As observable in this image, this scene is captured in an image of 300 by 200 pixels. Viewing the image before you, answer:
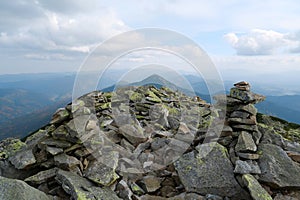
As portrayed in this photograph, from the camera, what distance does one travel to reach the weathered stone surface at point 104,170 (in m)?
10.7

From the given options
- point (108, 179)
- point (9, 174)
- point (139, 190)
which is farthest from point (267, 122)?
point (9, 174)

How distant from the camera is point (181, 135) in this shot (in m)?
14.9

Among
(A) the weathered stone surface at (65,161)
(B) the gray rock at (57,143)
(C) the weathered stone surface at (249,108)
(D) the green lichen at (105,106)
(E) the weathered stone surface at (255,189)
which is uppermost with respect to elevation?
(C) the weathered stone surface at (249,108)

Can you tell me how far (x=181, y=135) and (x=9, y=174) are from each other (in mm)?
9885

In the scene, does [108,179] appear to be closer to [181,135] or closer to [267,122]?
[181,135]

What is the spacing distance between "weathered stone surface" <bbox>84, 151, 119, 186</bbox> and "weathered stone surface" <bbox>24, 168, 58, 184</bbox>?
1.64 m

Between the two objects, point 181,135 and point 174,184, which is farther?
point 181,135

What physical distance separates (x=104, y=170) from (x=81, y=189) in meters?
1.51

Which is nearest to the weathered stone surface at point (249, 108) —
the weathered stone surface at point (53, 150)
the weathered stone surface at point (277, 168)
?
the weathered stone surface at point (277, 168)

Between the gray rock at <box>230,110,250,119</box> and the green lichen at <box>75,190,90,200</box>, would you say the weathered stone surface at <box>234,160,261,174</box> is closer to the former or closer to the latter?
the gray rock at <box>230,110,250,119</box>

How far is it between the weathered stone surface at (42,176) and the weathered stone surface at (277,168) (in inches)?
395

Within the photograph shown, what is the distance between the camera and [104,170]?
11242 mm

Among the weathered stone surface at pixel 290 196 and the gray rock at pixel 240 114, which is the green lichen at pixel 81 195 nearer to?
the weathered stone surface at pixel 290 196

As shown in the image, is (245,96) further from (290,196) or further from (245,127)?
(290,196)
